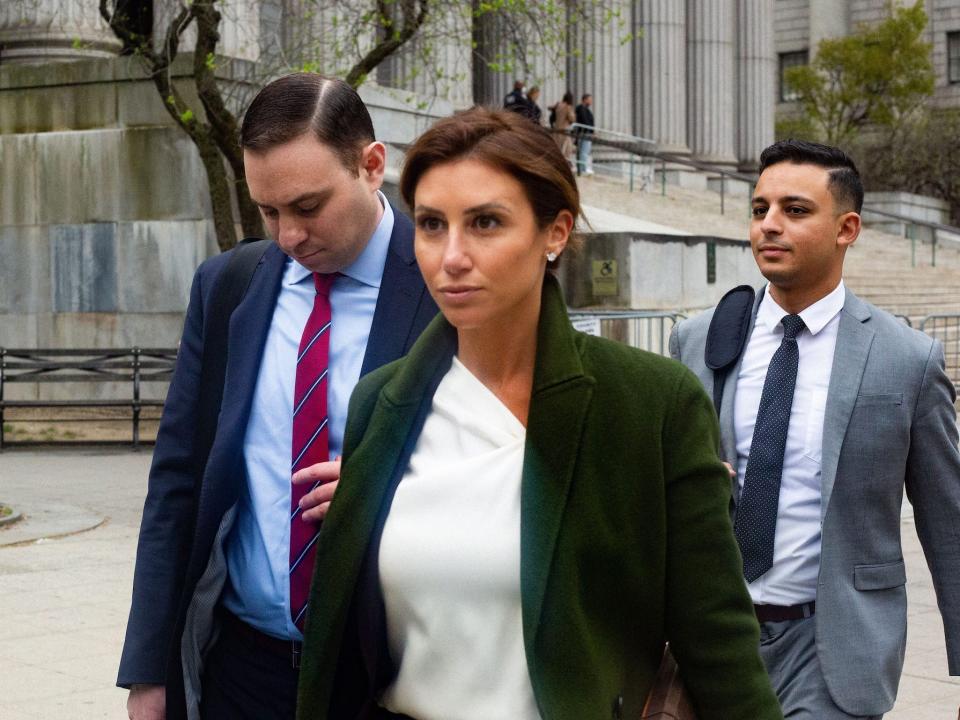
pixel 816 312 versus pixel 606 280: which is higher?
pixel 816 312

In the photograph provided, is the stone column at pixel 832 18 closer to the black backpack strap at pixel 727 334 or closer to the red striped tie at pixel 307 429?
the black backpack strap at pixel 727 334

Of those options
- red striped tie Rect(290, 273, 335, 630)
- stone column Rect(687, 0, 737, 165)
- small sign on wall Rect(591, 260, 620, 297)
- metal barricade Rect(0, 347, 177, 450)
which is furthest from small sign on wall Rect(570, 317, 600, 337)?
stone column Rect(687, 0, 737, 165)

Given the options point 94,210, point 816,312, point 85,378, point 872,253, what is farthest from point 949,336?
point 816,312

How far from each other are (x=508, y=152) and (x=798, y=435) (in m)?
1.86

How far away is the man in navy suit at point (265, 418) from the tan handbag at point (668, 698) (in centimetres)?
81

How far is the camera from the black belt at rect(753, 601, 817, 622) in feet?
13.3

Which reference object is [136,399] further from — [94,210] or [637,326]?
[637,326]

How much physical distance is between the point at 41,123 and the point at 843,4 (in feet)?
162

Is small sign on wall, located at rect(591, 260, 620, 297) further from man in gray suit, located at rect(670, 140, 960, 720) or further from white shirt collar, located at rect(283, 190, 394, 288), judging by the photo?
white shirt collar, located at rect(283, 190, 394, 288)

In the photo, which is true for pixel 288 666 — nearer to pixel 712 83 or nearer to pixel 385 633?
pixel 385 633

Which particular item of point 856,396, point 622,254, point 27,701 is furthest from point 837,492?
point 622,254

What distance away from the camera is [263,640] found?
3.24 metres

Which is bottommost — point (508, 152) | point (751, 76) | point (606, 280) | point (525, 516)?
point (606, 280)

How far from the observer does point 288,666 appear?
3.21m
